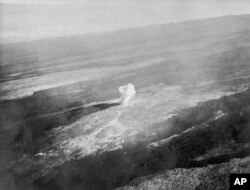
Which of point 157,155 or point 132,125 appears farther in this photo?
point 132,125

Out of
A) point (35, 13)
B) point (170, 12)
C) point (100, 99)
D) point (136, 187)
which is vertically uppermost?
point (35, 13)

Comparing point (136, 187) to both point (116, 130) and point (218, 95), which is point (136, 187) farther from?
point (218, 95)

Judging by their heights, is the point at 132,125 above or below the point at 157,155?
above

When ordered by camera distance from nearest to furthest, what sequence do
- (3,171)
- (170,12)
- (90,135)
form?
(3,171) → (90,135) → (170,12)

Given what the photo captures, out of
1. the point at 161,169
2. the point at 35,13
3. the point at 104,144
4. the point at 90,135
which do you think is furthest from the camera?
the point at 35,13

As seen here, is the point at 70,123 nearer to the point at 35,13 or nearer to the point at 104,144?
the point at 104,144

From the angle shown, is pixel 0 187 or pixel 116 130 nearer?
pixel 0 187

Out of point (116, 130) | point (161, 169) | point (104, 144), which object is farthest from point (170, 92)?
point (161, 169)

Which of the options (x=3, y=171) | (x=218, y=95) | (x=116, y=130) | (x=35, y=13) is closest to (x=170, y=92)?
(x=218, y=95)

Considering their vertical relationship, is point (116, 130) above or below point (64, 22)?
below
